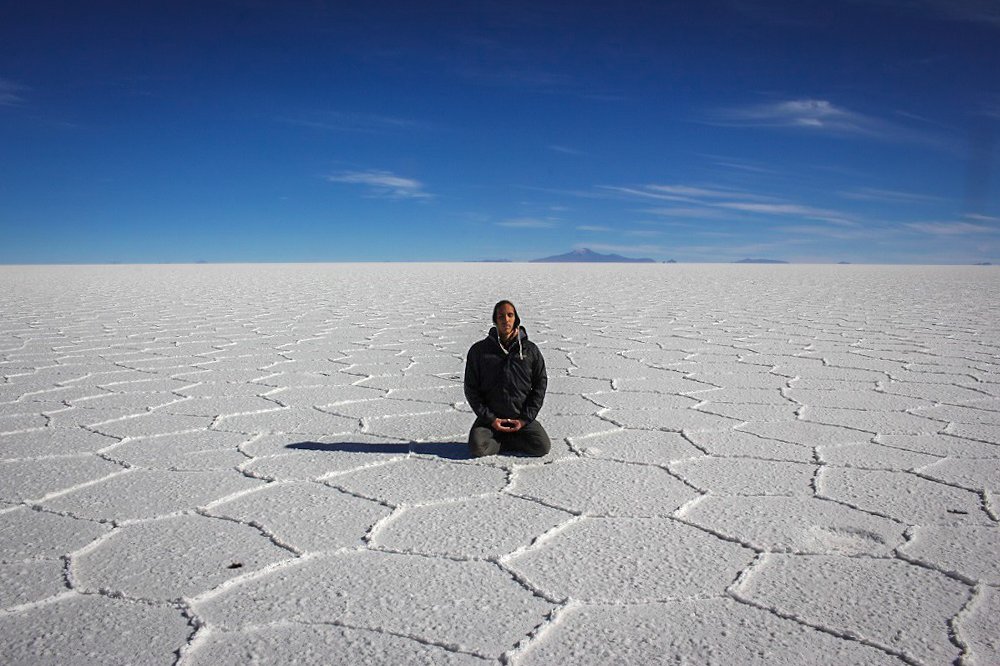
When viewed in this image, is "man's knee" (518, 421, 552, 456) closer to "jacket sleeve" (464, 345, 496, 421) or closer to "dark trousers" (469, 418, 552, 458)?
"dark trousers" (469, 418, 552, 458)

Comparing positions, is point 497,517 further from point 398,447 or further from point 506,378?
point 398,447

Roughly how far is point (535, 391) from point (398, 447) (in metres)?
0.52

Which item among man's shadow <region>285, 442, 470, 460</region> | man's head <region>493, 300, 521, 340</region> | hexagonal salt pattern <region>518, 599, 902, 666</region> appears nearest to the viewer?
hexagonal salt pattern <region>518, 599, 902, 666</region>

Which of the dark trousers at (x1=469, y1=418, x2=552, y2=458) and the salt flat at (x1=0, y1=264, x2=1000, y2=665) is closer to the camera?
the salt flat at (x1=0, y1=264, x2=1000, y2=665)

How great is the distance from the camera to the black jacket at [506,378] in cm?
249

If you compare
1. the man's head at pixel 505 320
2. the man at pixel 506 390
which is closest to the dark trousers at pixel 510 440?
the man at pixel 506 390

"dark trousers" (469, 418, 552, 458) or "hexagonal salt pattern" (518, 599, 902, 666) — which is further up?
"dark trousers" (469, 418, 552, 458)

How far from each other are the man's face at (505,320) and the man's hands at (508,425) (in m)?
0.27

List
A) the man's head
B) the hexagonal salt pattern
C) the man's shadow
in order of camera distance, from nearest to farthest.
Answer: the hexagonal salt pattern < the man's head < the man's shadow

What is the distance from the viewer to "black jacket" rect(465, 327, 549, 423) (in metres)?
2.49

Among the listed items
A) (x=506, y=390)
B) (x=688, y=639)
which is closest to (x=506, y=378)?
(x=506, y=390)

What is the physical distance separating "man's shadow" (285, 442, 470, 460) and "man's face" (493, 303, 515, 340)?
0.44m

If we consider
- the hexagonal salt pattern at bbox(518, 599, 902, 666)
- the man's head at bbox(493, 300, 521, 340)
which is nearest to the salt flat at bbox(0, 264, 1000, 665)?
the hexagonal salt pattern at bbox(518, 599, 902, 666)

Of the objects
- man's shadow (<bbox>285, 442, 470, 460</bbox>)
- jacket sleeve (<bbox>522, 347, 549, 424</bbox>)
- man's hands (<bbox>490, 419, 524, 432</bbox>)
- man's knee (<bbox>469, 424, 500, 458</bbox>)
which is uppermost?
jacket sleeve (<bbox>522, 347, 549, 424</bbox>)
